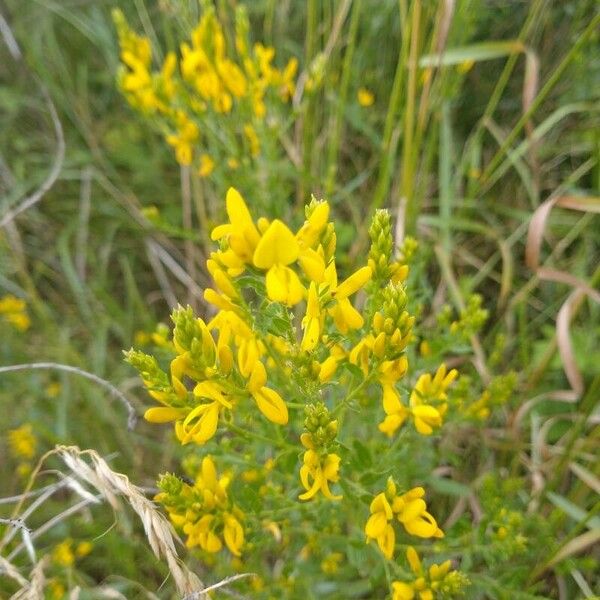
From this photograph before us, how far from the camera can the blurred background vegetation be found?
2.02 metres

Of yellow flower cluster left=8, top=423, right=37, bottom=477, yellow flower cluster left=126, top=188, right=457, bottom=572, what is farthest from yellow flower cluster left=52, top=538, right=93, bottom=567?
yellow flower cluster left=126, top=188, right=457, bottom=572

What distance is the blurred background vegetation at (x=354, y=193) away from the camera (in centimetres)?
202

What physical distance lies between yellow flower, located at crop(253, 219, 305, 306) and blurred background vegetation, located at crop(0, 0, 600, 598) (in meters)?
0.80

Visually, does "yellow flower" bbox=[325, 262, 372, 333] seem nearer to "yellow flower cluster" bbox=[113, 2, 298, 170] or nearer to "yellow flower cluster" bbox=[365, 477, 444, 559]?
"yellow flower cluster" bbox=[365, 477, 444, 559]

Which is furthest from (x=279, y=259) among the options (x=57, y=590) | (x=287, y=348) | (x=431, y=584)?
(x=57, y=590)

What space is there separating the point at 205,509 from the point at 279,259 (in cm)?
50

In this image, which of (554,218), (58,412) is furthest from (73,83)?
(554,218)

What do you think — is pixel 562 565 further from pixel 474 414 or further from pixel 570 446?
pixel 474 414

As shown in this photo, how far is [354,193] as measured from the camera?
2.92 m

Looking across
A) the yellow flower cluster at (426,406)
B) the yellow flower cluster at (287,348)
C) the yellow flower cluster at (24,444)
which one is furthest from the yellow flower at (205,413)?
the yellow flower cluster at (24,444)

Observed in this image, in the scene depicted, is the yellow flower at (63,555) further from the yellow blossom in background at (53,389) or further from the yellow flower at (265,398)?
the yellow flower at (265,398)

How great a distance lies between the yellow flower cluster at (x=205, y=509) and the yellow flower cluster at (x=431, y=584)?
28cm

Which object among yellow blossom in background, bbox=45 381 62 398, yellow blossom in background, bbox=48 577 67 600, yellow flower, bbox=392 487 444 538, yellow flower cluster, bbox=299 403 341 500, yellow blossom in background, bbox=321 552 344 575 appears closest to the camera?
yellow flower cluster, bbox=299 403 341 500

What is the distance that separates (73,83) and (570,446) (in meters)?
2.92
